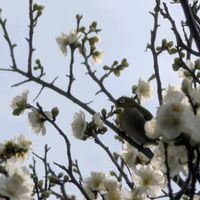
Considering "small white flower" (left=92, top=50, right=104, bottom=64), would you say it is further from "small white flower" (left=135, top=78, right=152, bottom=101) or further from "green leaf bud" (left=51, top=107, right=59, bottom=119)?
"green leaf bud" (left=51, top=107, right=59, bottom=119)

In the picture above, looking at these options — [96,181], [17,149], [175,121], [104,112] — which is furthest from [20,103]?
[175,121]

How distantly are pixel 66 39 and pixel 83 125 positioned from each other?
1202mm

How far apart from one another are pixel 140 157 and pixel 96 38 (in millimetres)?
1220

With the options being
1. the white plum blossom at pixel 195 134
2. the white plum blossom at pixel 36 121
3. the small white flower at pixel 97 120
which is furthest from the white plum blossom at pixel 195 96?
the white plum blossom at pixel 36 121

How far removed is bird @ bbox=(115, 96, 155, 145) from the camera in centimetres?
539

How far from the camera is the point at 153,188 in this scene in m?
3.56

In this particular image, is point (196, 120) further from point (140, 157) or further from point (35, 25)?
point (35, 25)

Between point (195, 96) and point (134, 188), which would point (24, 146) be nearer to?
point (134, 188)

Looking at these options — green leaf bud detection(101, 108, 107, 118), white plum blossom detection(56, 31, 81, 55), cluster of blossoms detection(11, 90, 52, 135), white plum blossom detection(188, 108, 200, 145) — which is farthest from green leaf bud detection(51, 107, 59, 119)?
white plum blossom detection(188, 108, 200, 145)

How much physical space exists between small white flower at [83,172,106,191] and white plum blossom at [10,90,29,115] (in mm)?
861

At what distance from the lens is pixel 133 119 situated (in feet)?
18.5

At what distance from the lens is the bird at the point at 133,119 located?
5.39m

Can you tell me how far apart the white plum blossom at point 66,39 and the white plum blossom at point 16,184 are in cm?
236

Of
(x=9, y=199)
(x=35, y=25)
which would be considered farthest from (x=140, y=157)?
(x=9, y=199)
